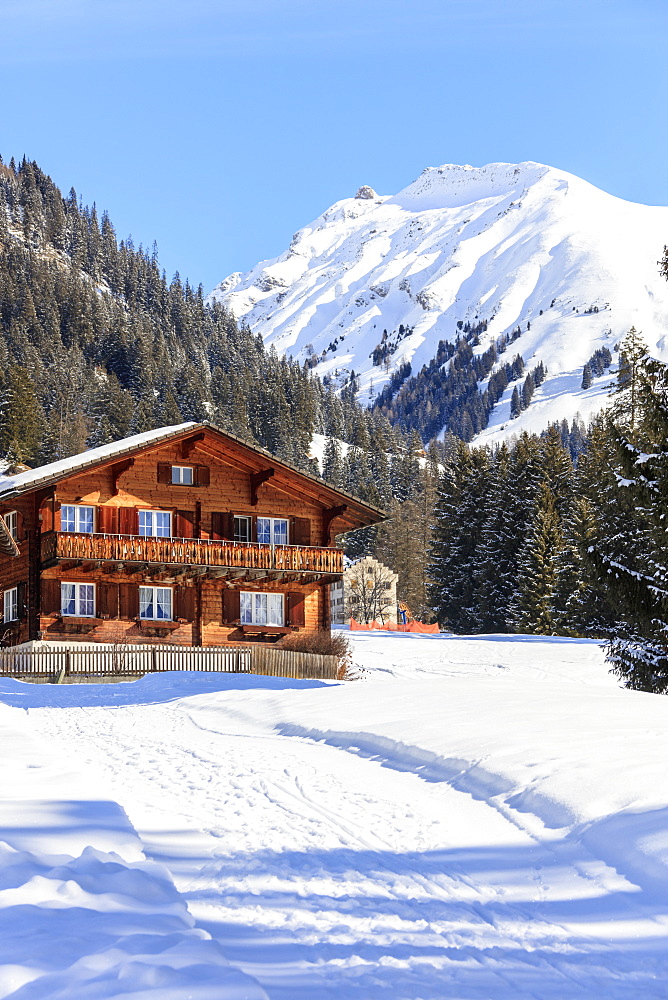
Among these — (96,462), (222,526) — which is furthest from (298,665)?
A: (96,462)

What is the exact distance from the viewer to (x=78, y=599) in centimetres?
4222

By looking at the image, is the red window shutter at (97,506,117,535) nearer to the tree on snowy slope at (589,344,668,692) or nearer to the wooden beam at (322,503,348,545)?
the wooden beam at (322,503,348,545)

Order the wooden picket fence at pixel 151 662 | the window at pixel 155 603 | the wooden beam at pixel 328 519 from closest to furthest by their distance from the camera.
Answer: the wooden picket fence at pixel 151 662, the window at pixel 155 603, the wooden beam at pixel 328 519

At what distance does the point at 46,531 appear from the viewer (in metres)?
42.1

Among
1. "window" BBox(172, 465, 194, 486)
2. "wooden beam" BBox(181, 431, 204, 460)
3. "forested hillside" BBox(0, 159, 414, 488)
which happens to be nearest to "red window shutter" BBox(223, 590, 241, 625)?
"window" BBox(172, 465, 194, 486)

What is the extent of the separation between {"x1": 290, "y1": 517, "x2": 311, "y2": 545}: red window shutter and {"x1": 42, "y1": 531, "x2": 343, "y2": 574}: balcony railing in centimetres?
77

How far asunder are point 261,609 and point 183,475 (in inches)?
257

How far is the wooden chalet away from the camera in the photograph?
41.7m

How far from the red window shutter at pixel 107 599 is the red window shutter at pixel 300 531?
26.2ft

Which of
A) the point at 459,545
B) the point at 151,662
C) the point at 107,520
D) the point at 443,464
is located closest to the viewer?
the point at 151,662

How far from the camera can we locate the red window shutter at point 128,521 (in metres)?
42.8

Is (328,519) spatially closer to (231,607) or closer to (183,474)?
(231,607)

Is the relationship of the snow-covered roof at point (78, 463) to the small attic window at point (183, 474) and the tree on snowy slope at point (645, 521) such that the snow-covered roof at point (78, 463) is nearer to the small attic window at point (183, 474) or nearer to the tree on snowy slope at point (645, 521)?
the small attic window at point (183, 474)

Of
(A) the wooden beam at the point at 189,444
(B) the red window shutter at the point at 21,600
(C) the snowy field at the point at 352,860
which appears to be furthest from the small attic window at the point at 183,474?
(C) the snowy field at the point at 352,860
